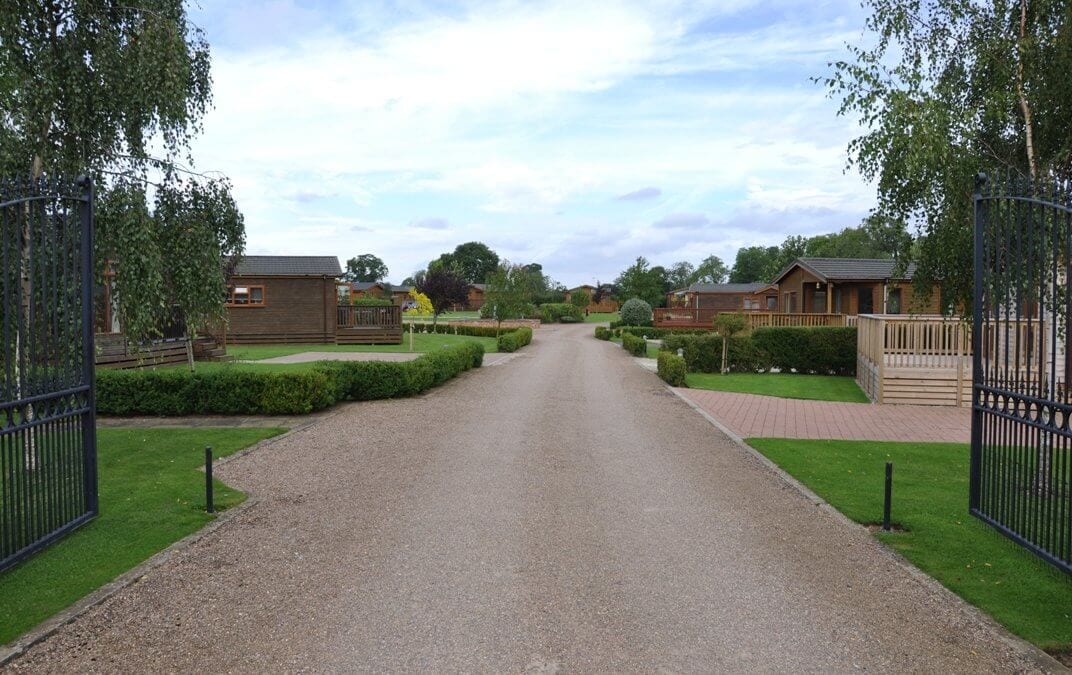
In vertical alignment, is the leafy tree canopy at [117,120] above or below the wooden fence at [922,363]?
above

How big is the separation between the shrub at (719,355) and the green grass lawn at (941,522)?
44.9 feet

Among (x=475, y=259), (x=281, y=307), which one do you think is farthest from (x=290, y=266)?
(x=475, y=259)

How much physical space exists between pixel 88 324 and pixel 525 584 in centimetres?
525

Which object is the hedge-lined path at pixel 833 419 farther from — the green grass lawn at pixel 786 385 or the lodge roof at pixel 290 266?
the lodge roof at pixel 290 266

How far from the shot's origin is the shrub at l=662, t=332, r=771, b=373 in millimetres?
26641

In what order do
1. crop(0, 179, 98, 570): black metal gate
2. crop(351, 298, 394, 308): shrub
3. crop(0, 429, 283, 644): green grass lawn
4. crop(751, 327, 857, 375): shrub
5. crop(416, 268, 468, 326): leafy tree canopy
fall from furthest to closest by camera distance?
crop(416, 268, 468, 326): leafy tree canopy
crop(351, 298, 394, 308): shrub
crop(751, 327, 857, 375): shrub
crop(0, 179, 98, 570): black metal gate
crop(0, 429, 283, 644): green grass lawn

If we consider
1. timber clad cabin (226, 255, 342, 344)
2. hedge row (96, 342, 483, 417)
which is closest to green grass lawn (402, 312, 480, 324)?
timber clad cabin (226, 255, 342, 344)

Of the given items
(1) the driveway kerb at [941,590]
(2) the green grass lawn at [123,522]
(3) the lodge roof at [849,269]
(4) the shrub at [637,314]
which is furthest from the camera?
(4) the shrub at [637,314]

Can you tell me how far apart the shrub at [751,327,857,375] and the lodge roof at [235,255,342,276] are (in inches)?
795

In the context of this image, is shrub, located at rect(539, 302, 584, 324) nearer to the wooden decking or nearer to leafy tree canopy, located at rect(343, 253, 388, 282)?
the wooden decking

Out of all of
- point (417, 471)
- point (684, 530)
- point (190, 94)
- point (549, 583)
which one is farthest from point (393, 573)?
point (190, 94)

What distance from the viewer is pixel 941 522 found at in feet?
25.8

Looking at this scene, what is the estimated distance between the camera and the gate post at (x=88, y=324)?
24.8 feet

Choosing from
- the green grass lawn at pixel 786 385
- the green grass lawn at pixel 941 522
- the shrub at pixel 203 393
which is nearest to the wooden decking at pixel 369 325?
the green grass lawn at pixel 786 385
